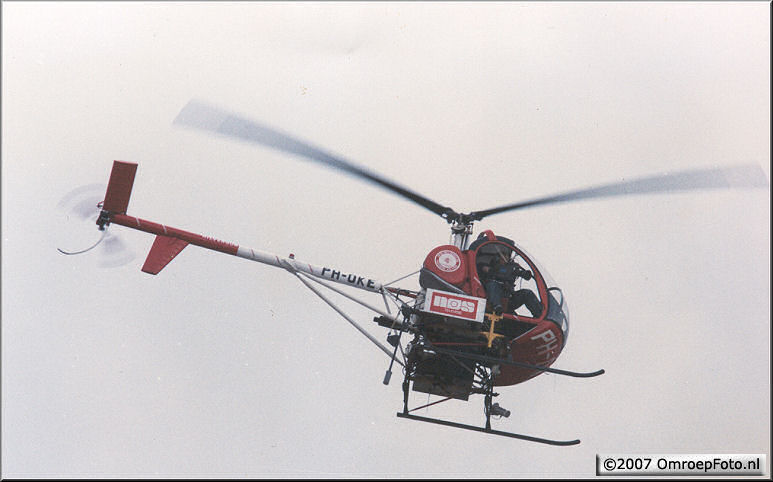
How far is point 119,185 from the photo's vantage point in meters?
11.6

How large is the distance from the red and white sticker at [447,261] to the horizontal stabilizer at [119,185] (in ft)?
14.4

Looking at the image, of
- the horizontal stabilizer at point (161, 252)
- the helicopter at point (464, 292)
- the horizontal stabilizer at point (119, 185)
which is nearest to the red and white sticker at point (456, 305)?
the helicopter at point (464, 292)

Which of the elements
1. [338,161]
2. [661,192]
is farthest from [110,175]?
[661,192]

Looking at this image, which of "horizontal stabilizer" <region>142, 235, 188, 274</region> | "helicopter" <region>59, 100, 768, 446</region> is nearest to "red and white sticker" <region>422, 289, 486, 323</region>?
"helicopter" <region>59, 100, 768, 446</region>

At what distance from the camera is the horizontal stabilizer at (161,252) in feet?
38.0

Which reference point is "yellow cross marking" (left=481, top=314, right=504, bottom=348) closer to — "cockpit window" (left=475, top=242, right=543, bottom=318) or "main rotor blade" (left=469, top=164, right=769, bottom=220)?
"cockpit window" (left=475, top=242, right=543, bottom=318)

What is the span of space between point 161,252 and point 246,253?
1.17 meters

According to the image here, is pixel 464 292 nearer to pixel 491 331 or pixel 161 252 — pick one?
pixel 491 331

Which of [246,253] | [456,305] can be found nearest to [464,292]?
[456,305]

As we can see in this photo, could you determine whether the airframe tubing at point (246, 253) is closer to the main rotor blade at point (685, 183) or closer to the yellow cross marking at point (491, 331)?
the yellow cross marking at point (491, 331)

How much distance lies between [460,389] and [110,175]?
18.5 ft

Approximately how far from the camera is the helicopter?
1097 cm

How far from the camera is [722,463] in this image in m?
10.7

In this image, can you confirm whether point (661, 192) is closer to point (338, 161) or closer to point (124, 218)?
point (338, 161)
